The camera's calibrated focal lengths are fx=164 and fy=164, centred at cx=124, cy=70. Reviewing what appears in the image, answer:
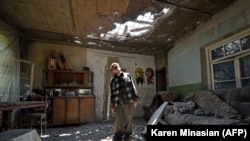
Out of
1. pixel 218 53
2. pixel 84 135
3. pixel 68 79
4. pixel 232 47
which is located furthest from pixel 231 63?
pixel 68 79

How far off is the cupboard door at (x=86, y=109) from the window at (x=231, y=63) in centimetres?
349

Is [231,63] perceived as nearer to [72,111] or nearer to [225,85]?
[225,85]

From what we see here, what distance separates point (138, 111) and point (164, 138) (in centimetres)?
496

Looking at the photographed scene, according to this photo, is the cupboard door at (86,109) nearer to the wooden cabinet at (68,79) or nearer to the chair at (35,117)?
the wooden cabinet at (68,79)

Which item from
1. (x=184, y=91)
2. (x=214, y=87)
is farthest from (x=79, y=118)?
(x=214, y=87)

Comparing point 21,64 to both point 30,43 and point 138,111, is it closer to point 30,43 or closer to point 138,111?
point 30,43

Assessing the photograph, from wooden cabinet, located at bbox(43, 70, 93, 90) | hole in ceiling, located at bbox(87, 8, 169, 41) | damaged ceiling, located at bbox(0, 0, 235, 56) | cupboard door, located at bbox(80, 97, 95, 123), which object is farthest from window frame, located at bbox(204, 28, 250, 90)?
wooden cabinet, located at bbox(43, 70, 93, 90)

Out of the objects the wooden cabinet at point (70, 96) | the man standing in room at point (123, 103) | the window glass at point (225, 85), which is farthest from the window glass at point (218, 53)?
the wooden cabinet at point (70, 96)

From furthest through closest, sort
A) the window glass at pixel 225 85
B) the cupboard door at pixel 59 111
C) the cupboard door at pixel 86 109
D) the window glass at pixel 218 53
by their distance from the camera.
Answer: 1. the cupboard door at pixel 86 109
2. the cupboard door at pixel 59 111
3. the window glass at pixel 218 53
4. the window glass at pixel 225 85

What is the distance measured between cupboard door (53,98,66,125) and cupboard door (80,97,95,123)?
511mm

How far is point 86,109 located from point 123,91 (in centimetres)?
262

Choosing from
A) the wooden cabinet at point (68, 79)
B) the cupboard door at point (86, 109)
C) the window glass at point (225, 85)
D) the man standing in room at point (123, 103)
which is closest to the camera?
the man standing in room at point (123, 103)

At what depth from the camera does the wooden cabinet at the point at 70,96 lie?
4.72 m

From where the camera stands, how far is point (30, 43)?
17.0 feet
